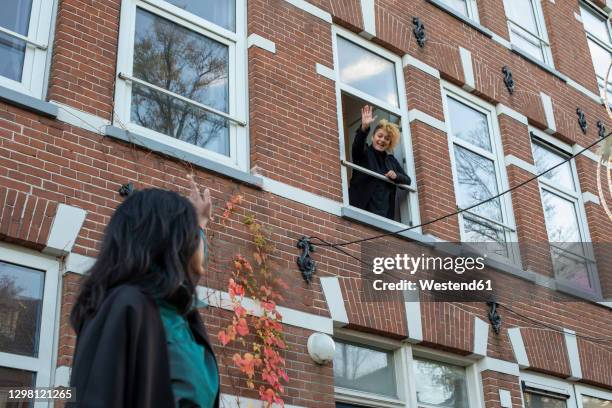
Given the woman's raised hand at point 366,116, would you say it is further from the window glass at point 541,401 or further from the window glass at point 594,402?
the window glass at point 594,402

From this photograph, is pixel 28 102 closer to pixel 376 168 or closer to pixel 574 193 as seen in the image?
pixel 376 168

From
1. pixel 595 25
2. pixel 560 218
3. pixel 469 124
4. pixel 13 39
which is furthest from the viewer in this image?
pixel 595 25

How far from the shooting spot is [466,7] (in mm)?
11922

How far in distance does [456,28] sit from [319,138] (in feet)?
11.4

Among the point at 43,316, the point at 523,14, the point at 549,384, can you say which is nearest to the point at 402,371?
the point at 549,384

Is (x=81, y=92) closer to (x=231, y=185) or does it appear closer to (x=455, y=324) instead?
(x=231, y=185)

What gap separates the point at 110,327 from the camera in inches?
97.8

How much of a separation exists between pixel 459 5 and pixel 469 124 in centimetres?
201

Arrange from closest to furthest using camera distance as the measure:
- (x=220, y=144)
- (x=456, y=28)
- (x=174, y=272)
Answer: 1. (x=174, y=272)
2. (x=220, y=144)
3. (x=456, y=28)

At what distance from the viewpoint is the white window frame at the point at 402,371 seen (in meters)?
7.82

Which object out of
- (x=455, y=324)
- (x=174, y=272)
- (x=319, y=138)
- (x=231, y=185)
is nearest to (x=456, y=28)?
(x=319, y=138)

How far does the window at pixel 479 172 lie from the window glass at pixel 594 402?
1.80 metres

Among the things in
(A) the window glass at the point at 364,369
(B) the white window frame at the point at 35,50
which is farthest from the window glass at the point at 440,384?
(B) the white window frame at the point at 35,50

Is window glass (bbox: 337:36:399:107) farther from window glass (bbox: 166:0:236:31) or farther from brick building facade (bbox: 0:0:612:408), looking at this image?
window glass (bbox: 166:0:236:31)
